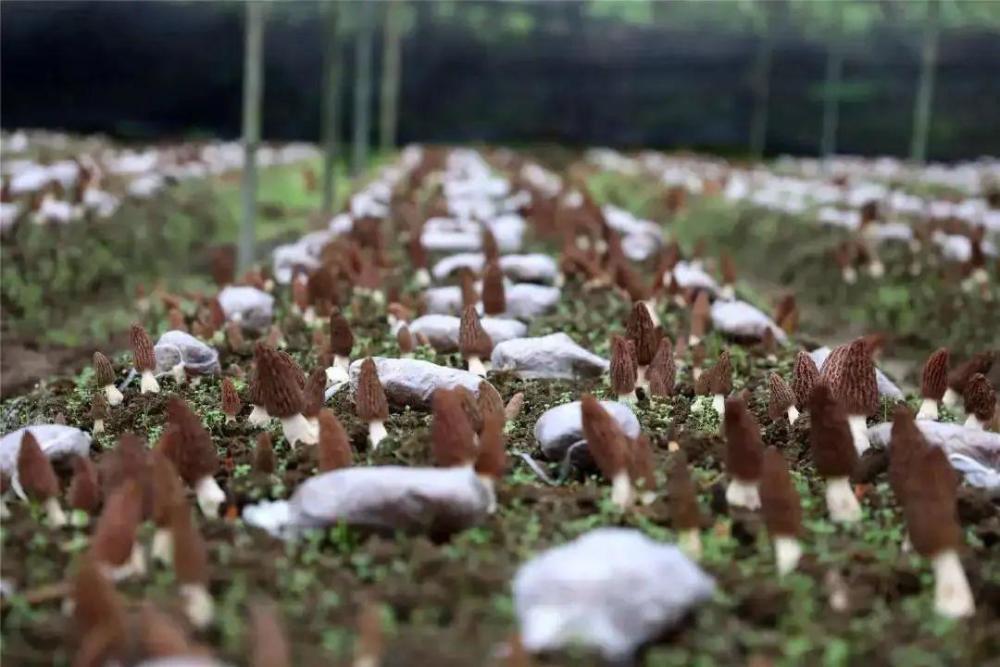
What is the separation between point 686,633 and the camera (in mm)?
2051

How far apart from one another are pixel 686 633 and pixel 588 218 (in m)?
5.91

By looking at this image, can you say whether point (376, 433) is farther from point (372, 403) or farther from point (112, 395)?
point (112, 395)

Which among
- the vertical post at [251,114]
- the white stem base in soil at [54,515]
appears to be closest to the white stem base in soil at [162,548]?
the white stem base in soil at [54,515]

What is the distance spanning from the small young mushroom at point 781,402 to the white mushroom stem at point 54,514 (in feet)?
6.22

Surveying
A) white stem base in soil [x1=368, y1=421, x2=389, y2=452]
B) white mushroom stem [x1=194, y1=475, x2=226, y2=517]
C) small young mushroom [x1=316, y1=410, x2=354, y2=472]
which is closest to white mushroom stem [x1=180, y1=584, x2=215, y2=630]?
white mushroom stem [x1=194, y1=475, x2=226, y2=517]

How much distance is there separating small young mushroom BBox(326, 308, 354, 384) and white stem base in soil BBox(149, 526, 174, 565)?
1.55 metres

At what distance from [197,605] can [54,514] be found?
24.0 inches

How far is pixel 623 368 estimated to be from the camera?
3467 millimetres

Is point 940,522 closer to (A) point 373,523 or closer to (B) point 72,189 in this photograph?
(A) point 373,523

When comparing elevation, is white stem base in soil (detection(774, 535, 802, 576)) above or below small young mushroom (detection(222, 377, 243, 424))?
above

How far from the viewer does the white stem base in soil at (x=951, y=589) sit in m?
2.23

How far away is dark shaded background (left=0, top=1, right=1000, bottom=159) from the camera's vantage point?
19922mm

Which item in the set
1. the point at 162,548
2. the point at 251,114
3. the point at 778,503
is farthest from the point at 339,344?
the point at 251,114

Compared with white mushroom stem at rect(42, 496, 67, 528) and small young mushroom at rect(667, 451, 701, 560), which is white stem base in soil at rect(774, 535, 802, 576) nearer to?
small young mushroom at rect(667, 451, 701, 560)
